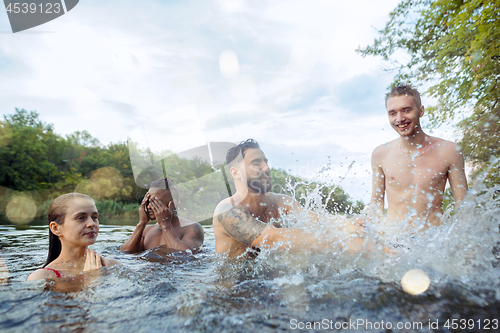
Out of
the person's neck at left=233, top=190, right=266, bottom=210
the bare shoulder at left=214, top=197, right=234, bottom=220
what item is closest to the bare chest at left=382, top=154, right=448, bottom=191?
the person's neck at left=233, top=190, right=266, bottom=210

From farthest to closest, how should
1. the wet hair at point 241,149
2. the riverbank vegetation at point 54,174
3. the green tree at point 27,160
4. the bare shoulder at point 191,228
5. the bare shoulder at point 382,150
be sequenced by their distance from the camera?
1. the green tree at point 27,160
2. the riverbank vegetation at point 54,174
3. the bare shoulder at point 191,228
4. the bare shoulder at point 382,150
5. the wet hair at point 241,149

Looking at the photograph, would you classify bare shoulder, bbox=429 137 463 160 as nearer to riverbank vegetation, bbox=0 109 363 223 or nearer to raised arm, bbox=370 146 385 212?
raised arm, bbox=370 146 385 212

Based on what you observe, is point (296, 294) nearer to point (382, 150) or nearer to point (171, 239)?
point (382, 150)

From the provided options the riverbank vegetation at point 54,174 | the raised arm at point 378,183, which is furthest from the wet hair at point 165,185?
the riverbank vegetation at point 54,174

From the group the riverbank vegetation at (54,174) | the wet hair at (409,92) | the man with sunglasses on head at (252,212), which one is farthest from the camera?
the riverbank vegetation at (54,174)

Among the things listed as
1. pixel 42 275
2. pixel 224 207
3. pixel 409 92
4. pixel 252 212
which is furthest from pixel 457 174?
pixel 42 275

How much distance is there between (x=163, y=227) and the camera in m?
4.99

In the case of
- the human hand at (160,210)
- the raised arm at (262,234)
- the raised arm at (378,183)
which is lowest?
the raised arm at (262,234)

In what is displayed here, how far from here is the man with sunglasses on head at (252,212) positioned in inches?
133

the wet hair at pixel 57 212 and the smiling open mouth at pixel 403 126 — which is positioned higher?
the smiling open mouth at pixel 403 126

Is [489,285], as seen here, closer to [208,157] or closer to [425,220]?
[425,220]

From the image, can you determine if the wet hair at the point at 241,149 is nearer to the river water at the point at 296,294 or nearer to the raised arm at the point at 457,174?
the river water at the point at 296,294

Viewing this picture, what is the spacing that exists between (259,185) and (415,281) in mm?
2233

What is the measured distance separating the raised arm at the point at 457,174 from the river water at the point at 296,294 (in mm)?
334
